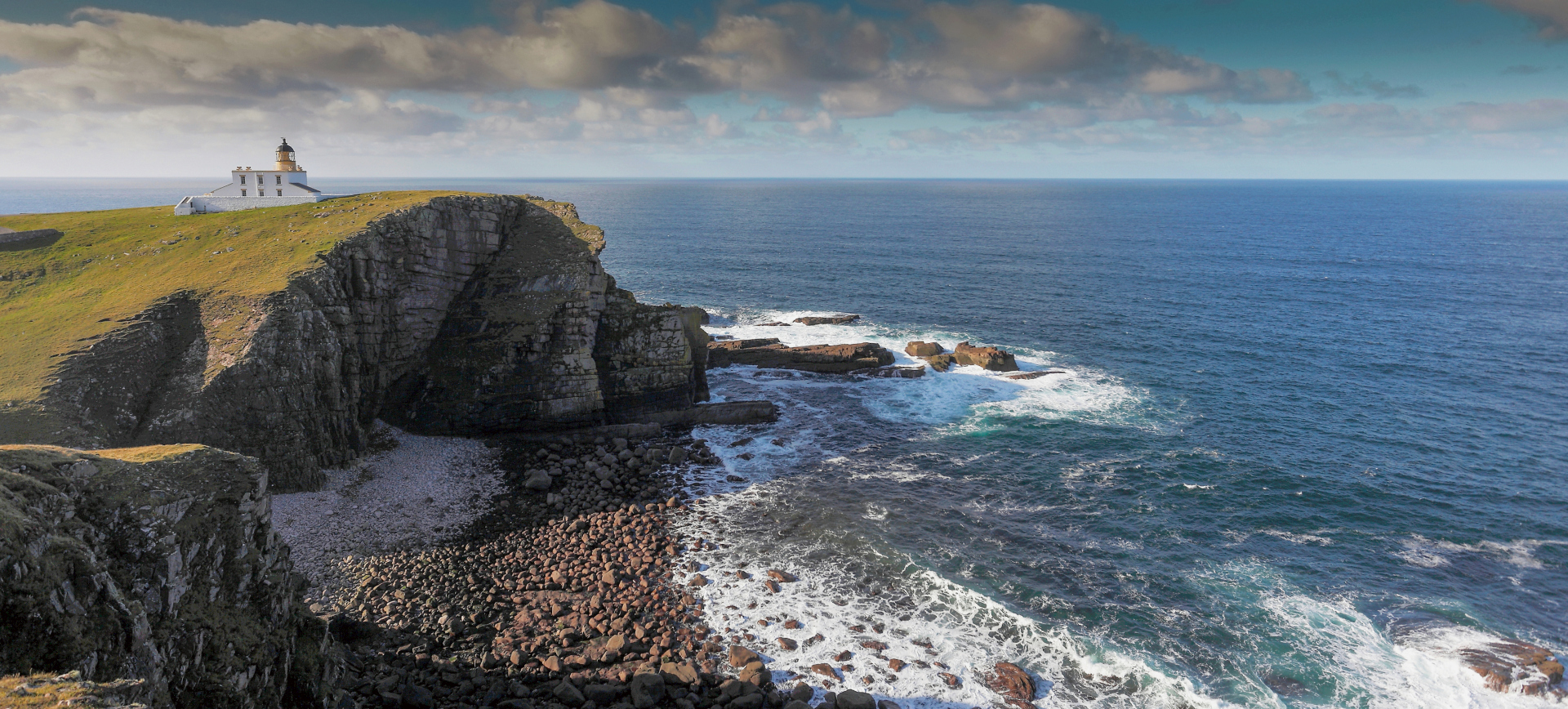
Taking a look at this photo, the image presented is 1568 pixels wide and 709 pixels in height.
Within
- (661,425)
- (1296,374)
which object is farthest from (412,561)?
(1296,374)

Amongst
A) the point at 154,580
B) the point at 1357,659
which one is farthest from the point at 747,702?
the point at 1357,659

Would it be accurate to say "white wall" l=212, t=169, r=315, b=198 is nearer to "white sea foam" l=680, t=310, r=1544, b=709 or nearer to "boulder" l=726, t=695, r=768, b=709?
"white sea foam" l=680, t=310, r=1544, b=709

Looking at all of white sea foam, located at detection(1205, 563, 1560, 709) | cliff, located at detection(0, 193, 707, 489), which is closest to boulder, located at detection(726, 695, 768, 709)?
white sea foam, located at detection(1205, 563, 1560, 709)

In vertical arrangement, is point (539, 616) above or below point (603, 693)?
above

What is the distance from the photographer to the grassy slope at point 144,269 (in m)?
39.6

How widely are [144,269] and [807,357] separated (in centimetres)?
4765

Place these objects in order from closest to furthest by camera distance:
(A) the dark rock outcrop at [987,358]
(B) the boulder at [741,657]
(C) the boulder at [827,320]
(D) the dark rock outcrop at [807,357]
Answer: (B) the boulder at [741,657], (A) the dark rock outcrop at [987,358], (D) the dark rock outcrop at [807,357], (C) the boulder at [827,320]

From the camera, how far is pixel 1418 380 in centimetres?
6391

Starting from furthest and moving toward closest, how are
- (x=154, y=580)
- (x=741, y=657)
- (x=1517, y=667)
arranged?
(x=741, y=657)
(x=1517, y=667)
(x=154, y=580)

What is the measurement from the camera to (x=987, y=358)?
223 ft

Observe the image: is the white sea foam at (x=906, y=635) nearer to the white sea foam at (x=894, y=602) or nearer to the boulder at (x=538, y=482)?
the white sea foam at (x=894, y=602)

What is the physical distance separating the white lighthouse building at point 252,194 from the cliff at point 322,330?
2.51m

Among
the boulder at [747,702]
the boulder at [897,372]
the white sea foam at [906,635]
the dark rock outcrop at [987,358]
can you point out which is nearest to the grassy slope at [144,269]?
the white sea foam at [906,635]

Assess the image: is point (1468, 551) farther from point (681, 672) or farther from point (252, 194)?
point (252, 194)
